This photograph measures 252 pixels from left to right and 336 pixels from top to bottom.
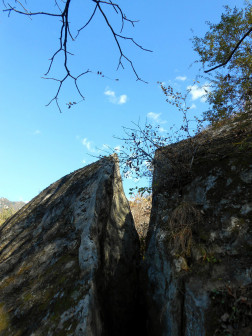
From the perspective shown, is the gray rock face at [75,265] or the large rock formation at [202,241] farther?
the gray rock face at [75,265]

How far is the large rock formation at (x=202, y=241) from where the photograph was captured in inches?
122

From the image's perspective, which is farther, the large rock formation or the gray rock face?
the gray rock face

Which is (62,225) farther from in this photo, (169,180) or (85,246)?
(169,180)

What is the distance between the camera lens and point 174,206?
491 cm

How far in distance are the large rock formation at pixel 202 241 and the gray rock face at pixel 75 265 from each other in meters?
0.76

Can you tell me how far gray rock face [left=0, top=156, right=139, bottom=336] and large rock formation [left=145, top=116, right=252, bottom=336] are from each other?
76 cm

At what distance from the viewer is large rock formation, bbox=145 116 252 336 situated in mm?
3100

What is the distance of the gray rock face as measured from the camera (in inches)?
146

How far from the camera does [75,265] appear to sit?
430 centimetres

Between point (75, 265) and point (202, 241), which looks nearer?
point (202, 241)

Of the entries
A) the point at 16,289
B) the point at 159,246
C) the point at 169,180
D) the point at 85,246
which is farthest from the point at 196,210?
the point at 16,289

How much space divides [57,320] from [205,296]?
86.7 inches

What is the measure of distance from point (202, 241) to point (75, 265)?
2.27 meters

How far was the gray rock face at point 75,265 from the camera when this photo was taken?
12.2 feet
